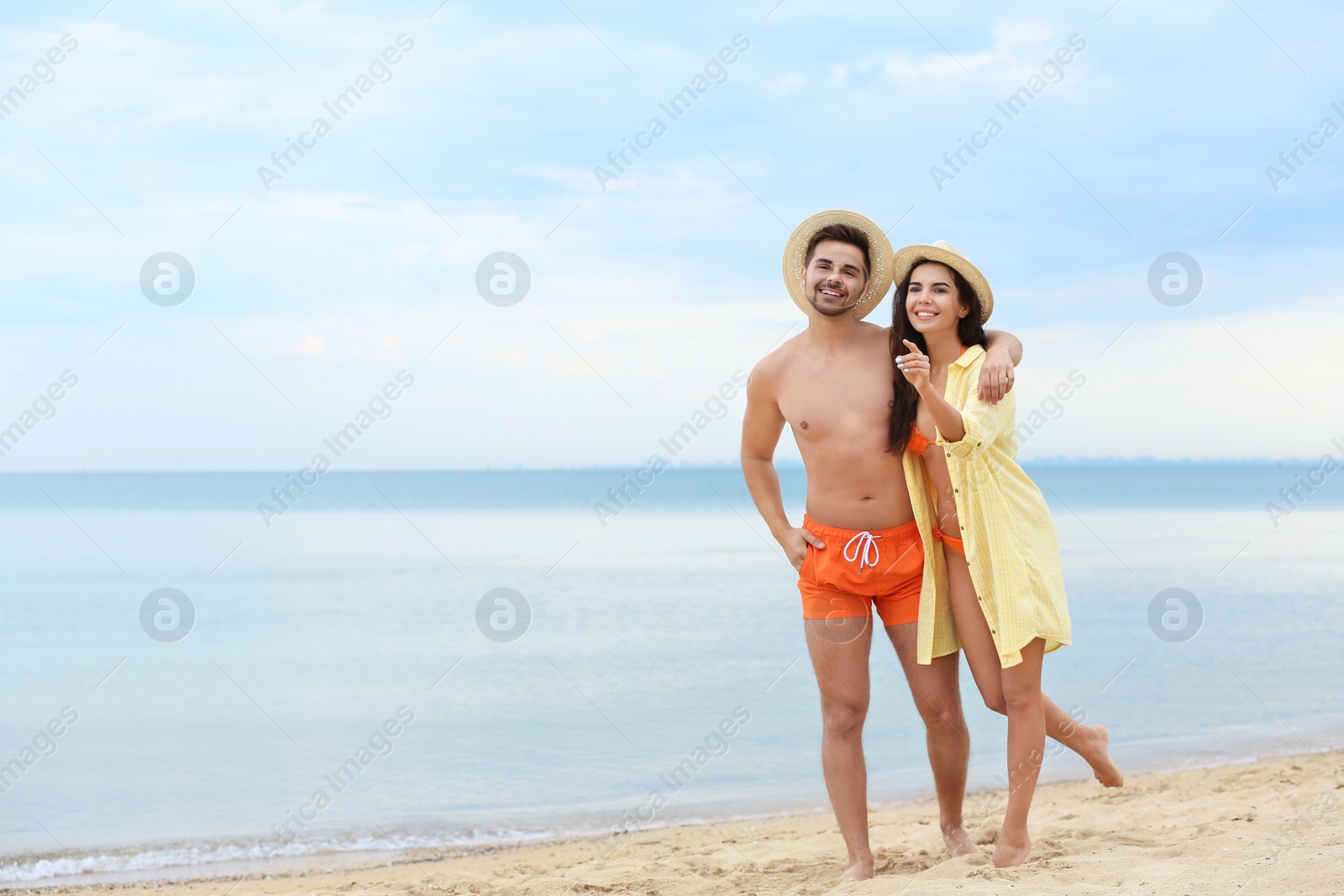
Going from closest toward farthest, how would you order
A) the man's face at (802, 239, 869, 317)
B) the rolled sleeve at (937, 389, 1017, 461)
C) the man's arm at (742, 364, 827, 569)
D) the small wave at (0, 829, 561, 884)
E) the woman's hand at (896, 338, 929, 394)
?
1. the woman's hand at (896, 338, 929, 394)
2. the rolled sleeve at (937, 389, 1017, 461)
3. the man's face at (802, 239, 869, 317)
4. the man's arm at (742, 364, 827, 569)
5. the small wave at (0, 829, 561, 884)

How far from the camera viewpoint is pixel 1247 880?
3.10 m

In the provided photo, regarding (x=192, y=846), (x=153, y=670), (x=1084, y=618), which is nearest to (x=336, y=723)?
(x=192, y=846)

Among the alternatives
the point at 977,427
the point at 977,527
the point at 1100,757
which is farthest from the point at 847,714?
the point at 977,427

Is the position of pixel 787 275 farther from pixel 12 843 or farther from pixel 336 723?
pixel 336 723

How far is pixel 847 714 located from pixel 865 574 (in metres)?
0.57

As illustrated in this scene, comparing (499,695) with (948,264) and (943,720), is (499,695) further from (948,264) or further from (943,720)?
(948,264)

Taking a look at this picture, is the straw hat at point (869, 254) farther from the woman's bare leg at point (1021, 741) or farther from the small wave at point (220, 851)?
the small wave at point (220, 851)

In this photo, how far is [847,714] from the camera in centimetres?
387

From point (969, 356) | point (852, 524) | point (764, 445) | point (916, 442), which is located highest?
point (969, 356)

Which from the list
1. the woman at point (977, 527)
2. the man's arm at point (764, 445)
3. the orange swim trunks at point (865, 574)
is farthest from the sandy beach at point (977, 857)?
the man's arm at point (764, 445)

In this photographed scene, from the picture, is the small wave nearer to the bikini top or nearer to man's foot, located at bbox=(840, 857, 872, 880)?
man's foot, located at bbox=(840, 857, 872, 880)

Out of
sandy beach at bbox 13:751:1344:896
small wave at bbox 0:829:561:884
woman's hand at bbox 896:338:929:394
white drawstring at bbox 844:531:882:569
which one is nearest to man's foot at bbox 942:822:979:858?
sandy beach at bbox 13:751:1344:896

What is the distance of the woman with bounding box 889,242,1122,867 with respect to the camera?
3473 millimetres

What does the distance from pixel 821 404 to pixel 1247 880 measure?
207 centimetres
